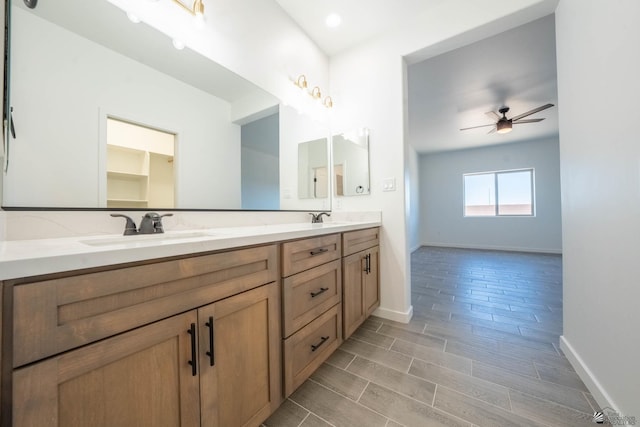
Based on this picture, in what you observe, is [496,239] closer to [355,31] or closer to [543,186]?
[543,186]

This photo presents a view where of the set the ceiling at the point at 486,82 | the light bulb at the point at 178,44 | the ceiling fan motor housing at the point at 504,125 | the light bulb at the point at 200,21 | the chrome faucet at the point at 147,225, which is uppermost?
the ceiling at the point at 486,82

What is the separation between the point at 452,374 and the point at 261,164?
1.86 meters

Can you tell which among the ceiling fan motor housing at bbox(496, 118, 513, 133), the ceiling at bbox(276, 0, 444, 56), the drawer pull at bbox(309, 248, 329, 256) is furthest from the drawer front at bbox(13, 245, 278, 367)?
the ceiling fan motor housing at bbox(496, 118, 513, 133)

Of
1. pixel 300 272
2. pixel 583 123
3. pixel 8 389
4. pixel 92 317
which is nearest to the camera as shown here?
pixel 8 389

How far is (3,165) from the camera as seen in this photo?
0.81 m

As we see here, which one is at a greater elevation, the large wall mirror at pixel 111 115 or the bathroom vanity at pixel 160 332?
the large wall mirror at pixel 111 115

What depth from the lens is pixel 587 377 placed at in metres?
1.23

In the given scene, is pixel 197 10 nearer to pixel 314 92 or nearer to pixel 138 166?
pixel 138 166

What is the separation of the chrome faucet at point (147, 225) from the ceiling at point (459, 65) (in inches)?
76.8

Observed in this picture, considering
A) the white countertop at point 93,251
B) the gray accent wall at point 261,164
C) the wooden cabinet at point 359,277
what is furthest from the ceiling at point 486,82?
the white countertop at point 93,251

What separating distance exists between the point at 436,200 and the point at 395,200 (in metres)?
4.99

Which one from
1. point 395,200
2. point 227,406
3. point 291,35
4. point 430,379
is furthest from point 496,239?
point 227,406

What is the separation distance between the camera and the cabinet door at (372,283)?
1.85m

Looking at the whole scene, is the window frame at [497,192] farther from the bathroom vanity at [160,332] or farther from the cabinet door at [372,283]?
the bathroom vanity at [160,332]
